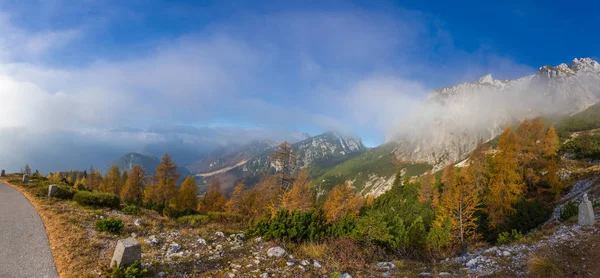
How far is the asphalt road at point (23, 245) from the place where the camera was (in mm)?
8094

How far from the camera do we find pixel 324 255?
33.5ft

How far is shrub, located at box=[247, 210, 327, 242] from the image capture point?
40.8 feet

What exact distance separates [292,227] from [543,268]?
935 centimetres

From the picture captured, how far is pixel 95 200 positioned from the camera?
18.3 meters

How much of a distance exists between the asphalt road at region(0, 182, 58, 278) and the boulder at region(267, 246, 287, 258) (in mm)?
6823

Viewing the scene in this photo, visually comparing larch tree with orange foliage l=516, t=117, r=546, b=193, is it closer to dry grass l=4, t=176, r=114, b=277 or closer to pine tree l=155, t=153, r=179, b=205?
dry grass l=4, t=176, r=114, b=277

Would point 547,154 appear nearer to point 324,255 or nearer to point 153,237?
point 324,255

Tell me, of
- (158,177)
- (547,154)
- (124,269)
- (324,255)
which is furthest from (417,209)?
(158,177)

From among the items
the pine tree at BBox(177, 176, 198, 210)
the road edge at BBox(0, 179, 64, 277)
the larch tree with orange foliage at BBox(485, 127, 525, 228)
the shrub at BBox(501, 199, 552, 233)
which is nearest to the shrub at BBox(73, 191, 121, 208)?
the road edge at BBox(0, 179, 64, 277)

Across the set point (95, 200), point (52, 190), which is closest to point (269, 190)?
point (95, 200)

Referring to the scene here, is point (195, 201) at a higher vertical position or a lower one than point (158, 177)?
lower

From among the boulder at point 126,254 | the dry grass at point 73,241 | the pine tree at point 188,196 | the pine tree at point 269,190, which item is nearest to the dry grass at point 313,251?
the boulder at point 126,254

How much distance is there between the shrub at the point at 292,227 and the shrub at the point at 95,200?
12.4 meters

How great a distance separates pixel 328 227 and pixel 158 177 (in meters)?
43.0
